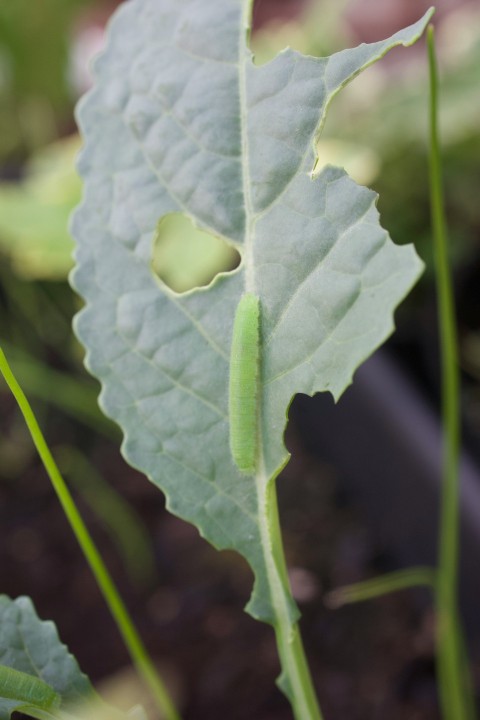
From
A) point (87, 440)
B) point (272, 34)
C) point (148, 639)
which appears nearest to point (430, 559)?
point (148, 639)

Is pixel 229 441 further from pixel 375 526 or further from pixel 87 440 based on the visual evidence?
pixel 87 440

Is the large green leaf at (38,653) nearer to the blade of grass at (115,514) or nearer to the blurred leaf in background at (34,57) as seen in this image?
the blade of grass at (115,514)

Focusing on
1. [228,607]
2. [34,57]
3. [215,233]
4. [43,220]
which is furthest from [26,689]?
[34,57]

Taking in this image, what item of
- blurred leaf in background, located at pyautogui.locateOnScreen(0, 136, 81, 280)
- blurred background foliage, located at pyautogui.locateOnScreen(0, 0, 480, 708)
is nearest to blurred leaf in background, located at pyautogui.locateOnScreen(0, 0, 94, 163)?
blurred background foliage, located at pyautogui.locateOnScreen(0, 0, 480, 708)

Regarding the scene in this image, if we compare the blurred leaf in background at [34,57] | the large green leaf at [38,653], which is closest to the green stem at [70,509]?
the large green leaf at [38,653]

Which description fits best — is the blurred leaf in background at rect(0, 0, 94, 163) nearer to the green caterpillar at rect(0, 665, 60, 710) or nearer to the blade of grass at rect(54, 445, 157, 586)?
the blade of grass at rect(54, 445, 157, 586)

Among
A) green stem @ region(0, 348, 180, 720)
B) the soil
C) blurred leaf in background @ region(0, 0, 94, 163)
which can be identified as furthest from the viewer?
blurred leaf in background @ region(0, 0, 94, 163)
